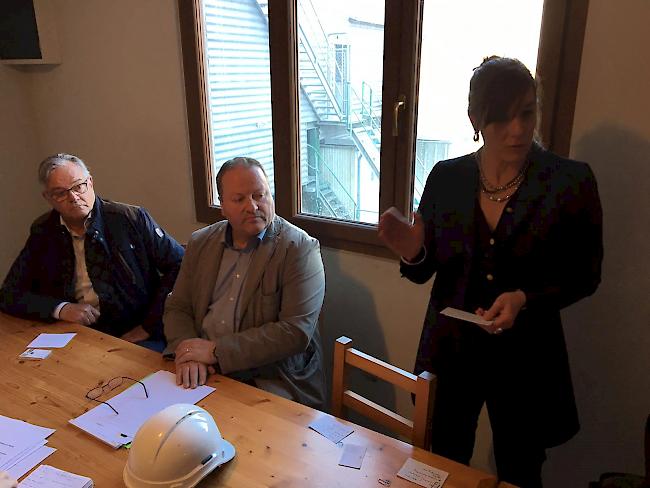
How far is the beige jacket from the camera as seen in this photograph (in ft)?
5.27

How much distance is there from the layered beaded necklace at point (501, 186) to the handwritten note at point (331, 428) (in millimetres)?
639

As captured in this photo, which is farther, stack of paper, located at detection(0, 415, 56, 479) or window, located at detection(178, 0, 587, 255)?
window, located at detection(178, 0, 587, 255)

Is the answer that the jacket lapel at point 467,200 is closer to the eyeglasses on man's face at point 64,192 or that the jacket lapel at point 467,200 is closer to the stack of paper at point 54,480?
the stack of paper at point 54,480

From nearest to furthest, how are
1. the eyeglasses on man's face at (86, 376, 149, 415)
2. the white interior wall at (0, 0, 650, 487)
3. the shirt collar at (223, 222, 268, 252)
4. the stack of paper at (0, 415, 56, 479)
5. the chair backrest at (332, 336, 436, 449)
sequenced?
the stack of paper at (0, 415, 56, 479)
the chair backrest at (332, 336, 436, 449)
the eyeglasses on man's face at (86, 376, 149, 415)
the white interior wall at (0, 0, 650, 487)
the shirt collar at (223, 222, 268, 252)

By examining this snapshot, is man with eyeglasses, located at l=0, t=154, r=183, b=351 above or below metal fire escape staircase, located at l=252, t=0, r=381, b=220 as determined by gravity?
below

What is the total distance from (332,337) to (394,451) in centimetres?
116

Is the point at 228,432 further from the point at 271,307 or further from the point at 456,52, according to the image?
Answer: the point at 456,52

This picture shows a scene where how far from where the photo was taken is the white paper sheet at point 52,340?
5.46 feet

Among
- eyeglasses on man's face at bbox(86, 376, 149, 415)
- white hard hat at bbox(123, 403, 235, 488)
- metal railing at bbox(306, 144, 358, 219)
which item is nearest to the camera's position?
white hard hat at bbox(123, 403, 235, 488)

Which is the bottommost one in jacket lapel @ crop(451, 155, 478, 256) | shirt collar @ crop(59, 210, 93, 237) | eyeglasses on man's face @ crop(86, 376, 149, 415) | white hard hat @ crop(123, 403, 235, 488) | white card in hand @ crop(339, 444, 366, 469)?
eyeglasses on man's face @ crop(86, 376, 149, 415)

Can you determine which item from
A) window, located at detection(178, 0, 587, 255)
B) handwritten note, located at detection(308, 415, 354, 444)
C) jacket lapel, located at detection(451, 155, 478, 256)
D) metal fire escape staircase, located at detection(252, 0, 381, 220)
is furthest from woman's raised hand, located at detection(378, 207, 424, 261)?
metal fire escape staircase, located at detection(252, 0, 381, 220)

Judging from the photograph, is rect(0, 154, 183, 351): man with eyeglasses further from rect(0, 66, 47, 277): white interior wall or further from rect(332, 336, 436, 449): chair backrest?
rect(0, 66, 47, 277): white interior wall

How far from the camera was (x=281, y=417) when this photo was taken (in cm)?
125

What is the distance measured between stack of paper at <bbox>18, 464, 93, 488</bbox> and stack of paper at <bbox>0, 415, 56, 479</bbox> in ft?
0.11
